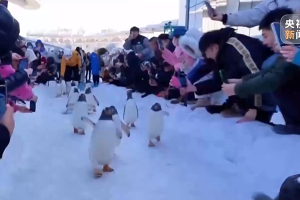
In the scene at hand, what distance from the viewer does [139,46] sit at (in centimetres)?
741

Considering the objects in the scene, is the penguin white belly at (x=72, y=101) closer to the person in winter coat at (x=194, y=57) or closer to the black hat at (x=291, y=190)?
the person in winter coat at (x=194, y=57)

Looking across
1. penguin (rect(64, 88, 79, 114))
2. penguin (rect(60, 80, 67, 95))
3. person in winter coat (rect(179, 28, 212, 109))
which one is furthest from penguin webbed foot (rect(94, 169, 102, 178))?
penguin (rect(60, 80, 67, 95))

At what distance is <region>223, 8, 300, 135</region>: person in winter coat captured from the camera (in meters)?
2.25

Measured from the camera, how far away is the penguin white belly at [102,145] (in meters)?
2.45

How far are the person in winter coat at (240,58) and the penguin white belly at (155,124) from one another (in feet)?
2.07

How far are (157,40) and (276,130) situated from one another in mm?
3799

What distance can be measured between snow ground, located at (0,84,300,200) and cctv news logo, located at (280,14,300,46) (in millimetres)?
606

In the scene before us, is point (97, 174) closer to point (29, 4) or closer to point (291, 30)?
point (291, 30)

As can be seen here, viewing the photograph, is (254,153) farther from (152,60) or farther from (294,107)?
(152,60)

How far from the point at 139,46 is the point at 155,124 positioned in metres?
4.45

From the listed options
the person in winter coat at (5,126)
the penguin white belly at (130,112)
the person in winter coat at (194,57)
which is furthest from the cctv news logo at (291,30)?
the penguin white belly at (130,112)

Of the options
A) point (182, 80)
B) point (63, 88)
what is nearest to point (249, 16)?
point (182, 80)

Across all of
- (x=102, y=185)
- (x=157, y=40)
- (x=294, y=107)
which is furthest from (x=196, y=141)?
(x=157, y=40)

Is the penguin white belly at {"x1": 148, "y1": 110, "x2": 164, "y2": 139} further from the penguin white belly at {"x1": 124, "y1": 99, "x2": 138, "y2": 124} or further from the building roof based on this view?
the building roof
